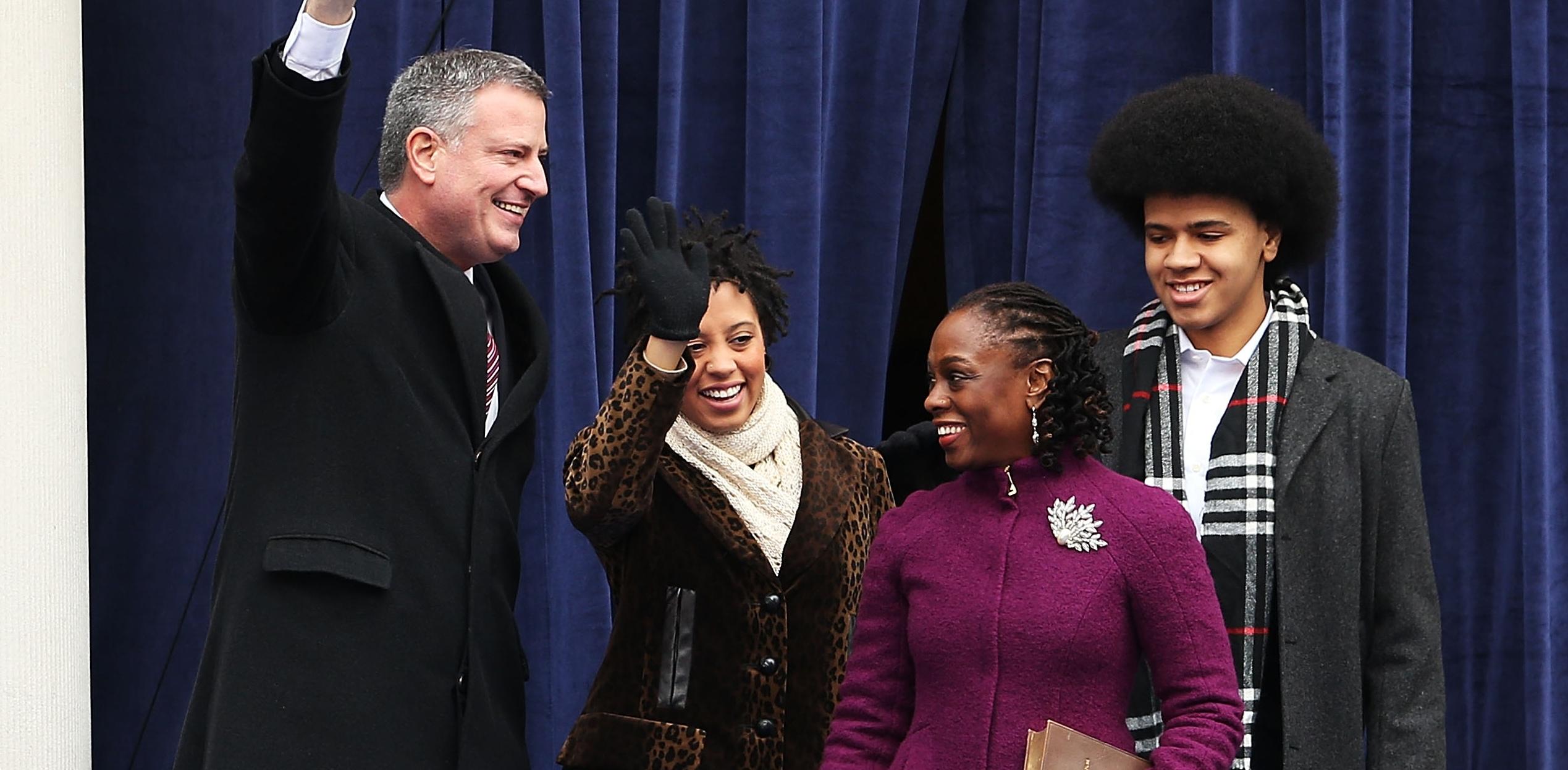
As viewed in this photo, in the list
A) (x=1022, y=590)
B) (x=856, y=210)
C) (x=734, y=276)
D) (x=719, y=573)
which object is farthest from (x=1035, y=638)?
(x=856, y=210)

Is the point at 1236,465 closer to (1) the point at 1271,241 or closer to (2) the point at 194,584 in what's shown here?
(1) the point at 1271,241

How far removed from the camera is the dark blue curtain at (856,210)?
3.46 meters

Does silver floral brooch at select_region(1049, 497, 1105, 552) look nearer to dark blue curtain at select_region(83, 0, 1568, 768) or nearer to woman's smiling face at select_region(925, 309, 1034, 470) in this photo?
woman's smiling face at select_region(925, 309, 1034, 470)

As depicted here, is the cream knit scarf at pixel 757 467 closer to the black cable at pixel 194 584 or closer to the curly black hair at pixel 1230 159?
the curly black hair at pixel 1230 159

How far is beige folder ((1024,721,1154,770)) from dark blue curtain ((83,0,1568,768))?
1.50m

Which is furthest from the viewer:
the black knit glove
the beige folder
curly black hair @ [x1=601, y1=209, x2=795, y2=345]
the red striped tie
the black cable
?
the black cable

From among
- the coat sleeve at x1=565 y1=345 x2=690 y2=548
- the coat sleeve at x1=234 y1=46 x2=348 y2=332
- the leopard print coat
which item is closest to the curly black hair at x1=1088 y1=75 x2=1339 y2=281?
the leopard print coat

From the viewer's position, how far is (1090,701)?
2.10 metres

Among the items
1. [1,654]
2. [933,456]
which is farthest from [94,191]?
[933,456]

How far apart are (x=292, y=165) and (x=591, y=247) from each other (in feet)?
4.68

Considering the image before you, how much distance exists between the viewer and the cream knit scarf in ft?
8.36

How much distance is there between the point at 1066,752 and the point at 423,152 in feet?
4.16

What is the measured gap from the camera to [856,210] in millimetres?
3598

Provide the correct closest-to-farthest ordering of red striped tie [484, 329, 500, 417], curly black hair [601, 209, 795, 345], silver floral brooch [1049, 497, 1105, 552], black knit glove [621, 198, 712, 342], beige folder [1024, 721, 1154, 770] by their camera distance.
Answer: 1. beige folder [1024, 721, 1154, 770]
2. silver floral brooch [1049, 497, 1105, 552]
3. black knit glove [621, 198, 712, 342]
4. red striped tie [484, 329, 500, 417]
5. curly black hair [601, 209, 795, 345]
